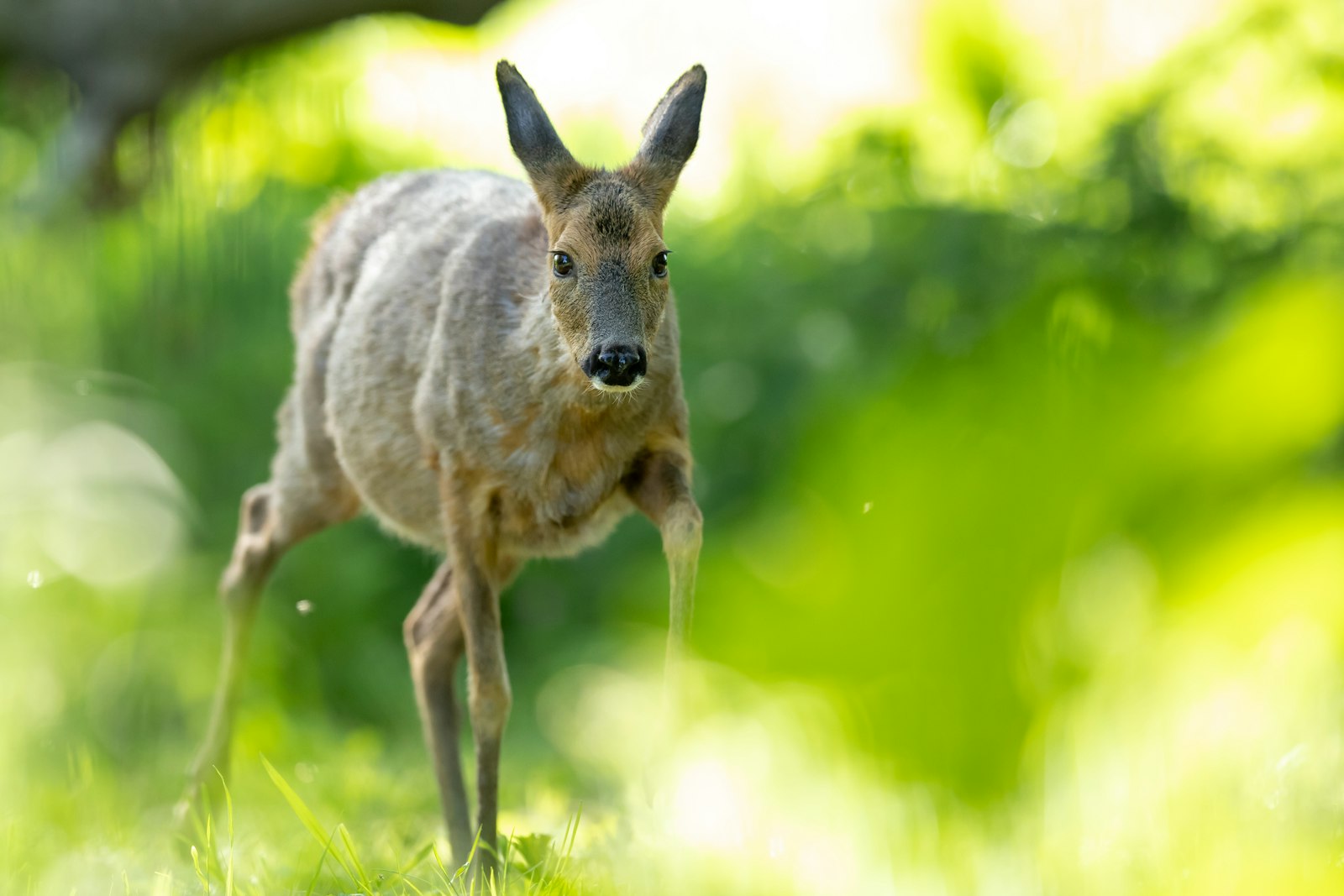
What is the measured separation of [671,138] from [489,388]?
0.90 meters

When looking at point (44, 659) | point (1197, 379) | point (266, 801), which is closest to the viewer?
point (1197, 379)

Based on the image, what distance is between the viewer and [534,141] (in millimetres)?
3781

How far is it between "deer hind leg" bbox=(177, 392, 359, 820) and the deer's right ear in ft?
6.22

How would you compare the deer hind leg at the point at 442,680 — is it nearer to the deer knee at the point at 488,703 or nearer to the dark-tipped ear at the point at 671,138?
the deer knee at the point at 488,703

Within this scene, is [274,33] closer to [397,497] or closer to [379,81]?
[379,81]

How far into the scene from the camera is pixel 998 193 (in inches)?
157

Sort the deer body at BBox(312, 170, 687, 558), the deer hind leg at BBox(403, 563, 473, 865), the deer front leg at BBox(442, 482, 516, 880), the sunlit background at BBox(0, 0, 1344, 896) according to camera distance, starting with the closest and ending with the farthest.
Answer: the sunlit background at BBox(0, 0, 1344, 896), the deer body at BBox(312, 170, 687, 558), the deer front leg at BBox(442, 482, 516, 880), the deer hind leg at BBox(403, 563, 473, 865)

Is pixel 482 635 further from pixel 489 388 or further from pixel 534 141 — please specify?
pixel 534 141

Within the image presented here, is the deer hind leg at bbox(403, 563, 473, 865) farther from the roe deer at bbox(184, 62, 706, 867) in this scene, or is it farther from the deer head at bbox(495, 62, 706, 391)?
the deer head at bbox(495, 62, 706, 391)

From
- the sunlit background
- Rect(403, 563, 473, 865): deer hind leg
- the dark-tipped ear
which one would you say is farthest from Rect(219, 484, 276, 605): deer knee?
the dark-tipped ear

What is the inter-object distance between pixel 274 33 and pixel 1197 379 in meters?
8.65

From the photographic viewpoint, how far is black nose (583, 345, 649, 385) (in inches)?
130

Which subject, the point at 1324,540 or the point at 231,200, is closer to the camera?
the point at 1324,540

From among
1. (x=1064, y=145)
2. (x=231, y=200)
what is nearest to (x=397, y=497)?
(x=231, y=200)
